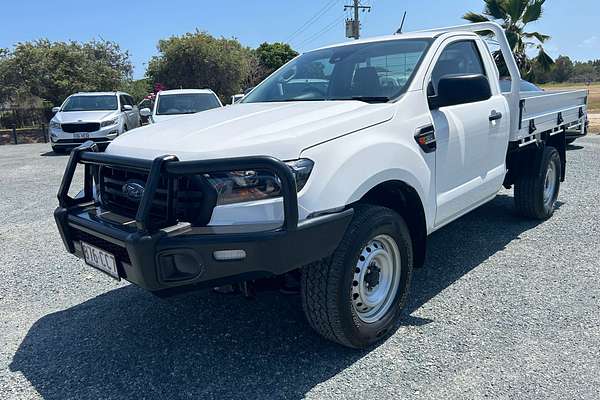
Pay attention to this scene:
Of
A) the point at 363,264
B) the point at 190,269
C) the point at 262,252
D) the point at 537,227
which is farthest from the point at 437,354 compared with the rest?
the point at 537,227

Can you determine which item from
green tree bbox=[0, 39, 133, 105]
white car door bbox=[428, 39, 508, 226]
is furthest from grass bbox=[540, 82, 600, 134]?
green tree bbox=[0, 39, 133, 105]

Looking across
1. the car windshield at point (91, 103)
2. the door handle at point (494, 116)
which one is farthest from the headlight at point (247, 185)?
the car windshield at point (91, 103)

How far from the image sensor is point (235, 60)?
31.7 meters

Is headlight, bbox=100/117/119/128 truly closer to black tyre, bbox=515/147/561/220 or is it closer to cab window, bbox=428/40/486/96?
black tyre, bbox=515/147/561/220

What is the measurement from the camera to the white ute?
8.09 ft

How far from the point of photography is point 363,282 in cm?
304

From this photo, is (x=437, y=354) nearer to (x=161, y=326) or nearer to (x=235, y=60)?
(x=161, y=326)

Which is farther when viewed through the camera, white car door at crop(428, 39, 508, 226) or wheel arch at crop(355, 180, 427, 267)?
white car door at crop(428, 39, 508, 226)

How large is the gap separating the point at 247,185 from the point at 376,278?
1107mm

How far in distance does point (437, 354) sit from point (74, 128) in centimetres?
1264

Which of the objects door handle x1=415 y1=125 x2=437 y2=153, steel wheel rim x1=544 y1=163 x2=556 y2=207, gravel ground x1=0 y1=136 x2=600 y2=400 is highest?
door handle x1=415 y1=125 x2=437 y2=153

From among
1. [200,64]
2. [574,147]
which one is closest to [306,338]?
[574,147]

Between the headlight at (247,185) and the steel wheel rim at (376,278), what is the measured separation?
26.8 inches

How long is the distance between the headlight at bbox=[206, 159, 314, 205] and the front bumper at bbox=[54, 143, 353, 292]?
146 mm
